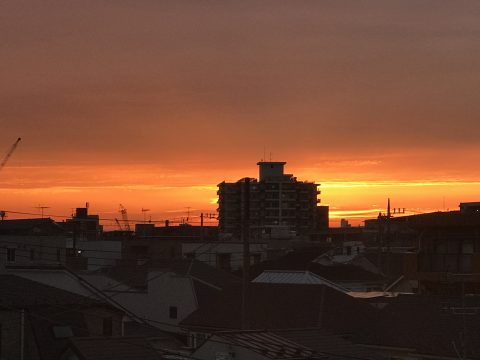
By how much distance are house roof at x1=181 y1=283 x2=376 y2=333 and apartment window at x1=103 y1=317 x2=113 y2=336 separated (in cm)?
621

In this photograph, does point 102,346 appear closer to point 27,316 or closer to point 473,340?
point 27,316

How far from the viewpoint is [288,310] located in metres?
44.9

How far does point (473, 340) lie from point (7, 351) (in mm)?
18590

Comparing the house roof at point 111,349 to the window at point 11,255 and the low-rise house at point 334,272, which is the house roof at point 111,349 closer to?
the low-rise house at point 334,272

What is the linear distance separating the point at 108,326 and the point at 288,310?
9515 millimetres

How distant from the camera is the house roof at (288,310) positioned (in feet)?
141

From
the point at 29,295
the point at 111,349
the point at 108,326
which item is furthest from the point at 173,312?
the point at 111,349

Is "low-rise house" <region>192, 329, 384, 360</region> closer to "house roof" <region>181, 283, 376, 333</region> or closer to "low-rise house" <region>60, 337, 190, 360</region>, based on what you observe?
"low-rise house" <region>60, 337, 190, 360</region>

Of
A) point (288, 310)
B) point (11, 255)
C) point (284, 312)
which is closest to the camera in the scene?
point (284, 312)

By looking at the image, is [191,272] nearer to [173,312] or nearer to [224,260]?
[173,312]

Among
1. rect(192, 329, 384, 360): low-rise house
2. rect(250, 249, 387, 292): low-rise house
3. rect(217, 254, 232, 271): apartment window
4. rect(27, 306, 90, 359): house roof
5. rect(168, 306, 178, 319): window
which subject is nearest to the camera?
rect(192, 329, 384, 360): low-rise house

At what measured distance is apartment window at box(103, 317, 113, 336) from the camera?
40562 millimetres

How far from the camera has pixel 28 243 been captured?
86.1 m

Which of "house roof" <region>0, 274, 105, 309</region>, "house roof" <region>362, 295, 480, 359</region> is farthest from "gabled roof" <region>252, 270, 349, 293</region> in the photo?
"house roof" <region>0, 274, 105, 309</region>
